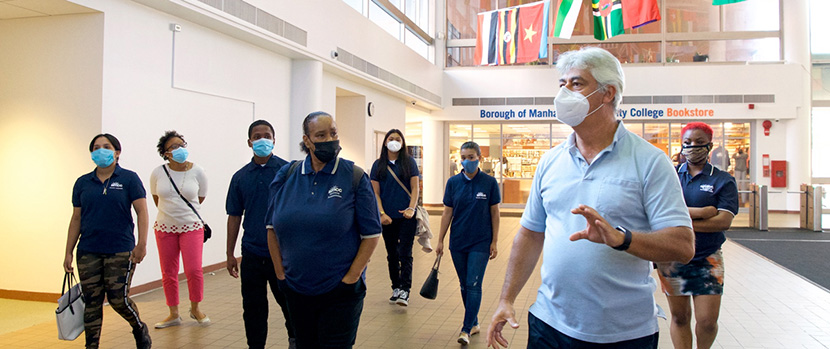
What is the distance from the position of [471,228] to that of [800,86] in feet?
59.3

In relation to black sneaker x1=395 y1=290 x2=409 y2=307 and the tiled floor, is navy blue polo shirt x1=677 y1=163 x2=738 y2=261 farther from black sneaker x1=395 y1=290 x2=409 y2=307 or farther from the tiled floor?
black sneaker x1=395 y1=290 x2=409 y2=307

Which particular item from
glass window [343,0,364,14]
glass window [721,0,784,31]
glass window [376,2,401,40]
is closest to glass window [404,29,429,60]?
glass window [376,2,401,40]

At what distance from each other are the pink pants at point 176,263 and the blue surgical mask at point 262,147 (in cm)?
166

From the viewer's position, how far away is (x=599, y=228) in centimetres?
195

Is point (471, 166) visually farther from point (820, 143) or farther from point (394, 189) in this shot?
point (820, 143)

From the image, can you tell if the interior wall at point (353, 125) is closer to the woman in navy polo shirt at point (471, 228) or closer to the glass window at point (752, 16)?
the woman in navy polo shirt at point (471, 228)

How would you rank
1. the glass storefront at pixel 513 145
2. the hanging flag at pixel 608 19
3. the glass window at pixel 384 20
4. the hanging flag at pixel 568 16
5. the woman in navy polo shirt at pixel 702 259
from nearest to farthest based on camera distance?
the woman in navy polo shirt at pixel 702 259 → the glass window at pixel 384 20 → the hanging flag at pixel 608 19 → the hanging flag at pixel 568 16 → the glass storefront at pixel 513 145

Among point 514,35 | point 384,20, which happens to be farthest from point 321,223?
point 514,35

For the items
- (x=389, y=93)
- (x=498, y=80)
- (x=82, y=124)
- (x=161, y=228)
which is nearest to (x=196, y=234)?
(x=161, y=228)

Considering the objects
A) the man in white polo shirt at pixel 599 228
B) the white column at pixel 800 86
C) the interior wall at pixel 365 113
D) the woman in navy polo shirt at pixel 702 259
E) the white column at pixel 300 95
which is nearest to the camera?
the man in white polo shirt at pixel 599 228

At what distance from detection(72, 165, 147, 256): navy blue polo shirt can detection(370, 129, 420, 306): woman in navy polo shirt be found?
2.78 metres

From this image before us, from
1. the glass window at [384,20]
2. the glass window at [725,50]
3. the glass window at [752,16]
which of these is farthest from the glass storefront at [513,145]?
the glass window at [384,20]

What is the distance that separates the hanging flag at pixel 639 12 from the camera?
48.2ft

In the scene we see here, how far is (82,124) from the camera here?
6.61 metres
